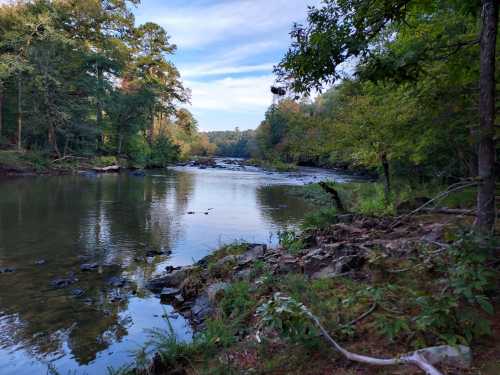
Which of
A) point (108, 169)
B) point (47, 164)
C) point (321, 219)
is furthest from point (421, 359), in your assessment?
point (108, 169)

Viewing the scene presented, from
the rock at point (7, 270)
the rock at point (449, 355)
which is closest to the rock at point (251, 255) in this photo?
the rock at point (7, 270)

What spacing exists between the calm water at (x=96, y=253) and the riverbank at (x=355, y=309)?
943 mm

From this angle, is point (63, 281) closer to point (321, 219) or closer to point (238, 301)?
point (238, 301)

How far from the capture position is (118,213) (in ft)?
55.0

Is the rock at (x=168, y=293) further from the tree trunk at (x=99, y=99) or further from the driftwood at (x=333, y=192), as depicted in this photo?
the tree trunk at (x=99, y=99)

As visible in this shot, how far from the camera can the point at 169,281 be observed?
28.7ft

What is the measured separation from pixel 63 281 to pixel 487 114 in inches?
326

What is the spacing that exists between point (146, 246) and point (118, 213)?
5.60 metres

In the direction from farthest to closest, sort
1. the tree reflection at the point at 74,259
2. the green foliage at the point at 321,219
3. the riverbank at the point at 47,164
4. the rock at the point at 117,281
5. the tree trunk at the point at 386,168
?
the riverbank at the point at 47,164 → the tree trunk at the point at 386,168 → the green foliage at the point at 321,219 → the rock at the point at 117,281 → the tree reflection at the point at 74,259

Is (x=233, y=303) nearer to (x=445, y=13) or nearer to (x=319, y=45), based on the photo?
(x=319, y=45)

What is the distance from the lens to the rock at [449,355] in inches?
116

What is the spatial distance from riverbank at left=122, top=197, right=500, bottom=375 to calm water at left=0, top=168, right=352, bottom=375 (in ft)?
3.10

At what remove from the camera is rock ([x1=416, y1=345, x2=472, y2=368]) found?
9.71ft

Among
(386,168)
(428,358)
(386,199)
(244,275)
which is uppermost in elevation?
(386,168)
